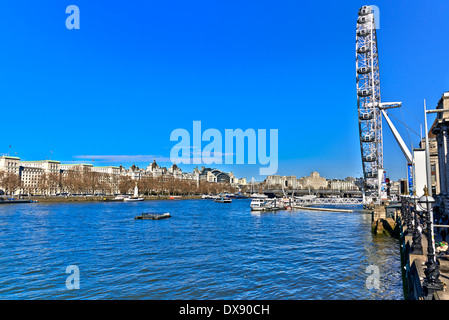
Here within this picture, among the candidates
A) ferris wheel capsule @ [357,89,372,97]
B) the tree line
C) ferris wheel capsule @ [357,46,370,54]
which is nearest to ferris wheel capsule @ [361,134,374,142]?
ferris wheel capsule @ [357,89,372,97]

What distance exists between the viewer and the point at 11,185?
105438 millimetres

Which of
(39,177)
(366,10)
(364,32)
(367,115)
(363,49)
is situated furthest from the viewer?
(39,177)

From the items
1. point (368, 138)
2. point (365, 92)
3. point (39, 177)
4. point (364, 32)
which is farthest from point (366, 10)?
point (39, 177)

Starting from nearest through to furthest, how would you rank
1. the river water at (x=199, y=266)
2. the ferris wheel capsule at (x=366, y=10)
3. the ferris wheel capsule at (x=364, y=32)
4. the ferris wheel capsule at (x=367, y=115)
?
the river water at (x=199, y=266) < the ferris wheel capsule at (x=366, y=10) < the ferris wheel capsule at (x=364, y=32) < the ferris wheel capsule at (x=367, y=115)

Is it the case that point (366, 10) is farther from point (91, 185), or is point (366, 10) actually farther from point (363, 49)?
point (91, 185)

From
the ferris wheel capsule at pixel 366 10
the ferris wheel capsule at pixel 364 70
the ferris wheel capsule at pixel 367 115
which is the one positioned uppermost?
the ferris wheel capsule at pixel 366 10

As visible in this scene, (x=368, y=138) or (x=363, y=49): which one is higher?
(x=363, y=49)

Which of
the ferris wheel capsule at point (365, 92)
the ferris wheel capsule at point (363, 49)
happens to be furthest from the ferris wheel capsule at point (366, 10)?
the ferris wheel capsule at point (365, 92)

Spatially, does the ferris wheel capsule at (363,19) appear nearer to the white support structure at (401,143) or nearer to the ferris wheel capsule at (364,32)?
the ferris wheel capsule at (364,32)

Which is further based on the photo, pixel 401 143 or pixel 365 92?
pixel 365 92

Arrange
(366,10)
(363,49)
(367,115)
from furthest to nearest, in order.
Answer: (367,115), (363,49), (366,10)

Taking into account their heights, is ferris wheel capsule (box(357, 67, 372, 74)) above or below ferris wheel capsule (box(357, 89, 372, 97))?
above

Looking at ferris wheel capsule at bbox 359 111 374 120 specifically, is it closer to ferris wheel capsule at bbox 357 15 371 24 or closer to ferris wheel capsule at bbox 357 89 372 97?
ferris wheel capsule at bbox 357 89 372 97

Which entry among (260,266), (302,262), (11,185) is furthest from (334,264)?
(11,185)
